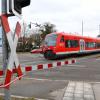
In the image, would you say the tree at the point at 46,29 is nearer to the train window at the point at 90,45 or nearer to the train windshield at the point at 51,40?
the train window at the point at 90,45

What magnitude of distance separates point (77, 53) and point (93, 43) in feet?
38.5

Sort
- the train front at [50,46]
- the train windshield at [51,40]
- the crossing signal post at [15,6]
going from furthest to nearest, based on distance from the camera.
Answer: the train windshield at [51,40] < the train front at [50,46] < the crossing signal post at [15,6]

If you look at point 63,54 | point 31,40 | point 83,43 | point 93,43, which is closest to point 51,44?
point 63,54

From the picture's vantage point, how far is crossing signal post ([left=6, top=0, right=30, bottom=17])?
19.4 ft

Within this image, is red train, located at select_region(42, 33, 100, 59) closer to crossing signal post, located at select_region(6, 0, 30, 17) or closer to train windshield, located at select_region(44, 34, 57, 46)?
train windshield, located at select_region(44, 34, 57, 46)

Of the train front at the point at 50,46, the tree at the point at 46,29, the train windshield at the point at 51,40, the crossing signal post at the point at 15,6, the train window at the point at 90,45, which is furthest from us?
the tree at the point at 46,29

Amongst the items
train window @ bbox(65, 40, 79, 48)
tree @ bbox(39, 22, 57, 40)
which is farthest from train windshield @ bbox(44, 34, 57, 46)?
tree @ bbox(39, 22, 57, 40)

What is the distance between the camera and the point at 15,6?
604 centimetres

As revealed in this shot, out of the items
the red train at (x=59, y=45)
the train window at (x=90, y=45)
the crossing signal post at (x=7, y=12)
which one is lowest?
the train window at (x=90, y=45)

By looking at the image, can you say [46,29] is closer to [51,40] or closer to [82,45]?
[82,45]

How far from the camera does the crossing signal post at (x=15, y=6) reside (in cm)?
593

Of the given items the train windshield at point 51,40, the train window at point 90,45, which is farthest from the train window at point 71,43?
the train window at point 90,45

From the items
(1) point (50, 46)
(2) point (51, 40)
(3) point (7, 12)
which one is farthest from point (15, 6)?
(2) point (51, 40)

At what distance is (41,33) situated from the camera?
112m
